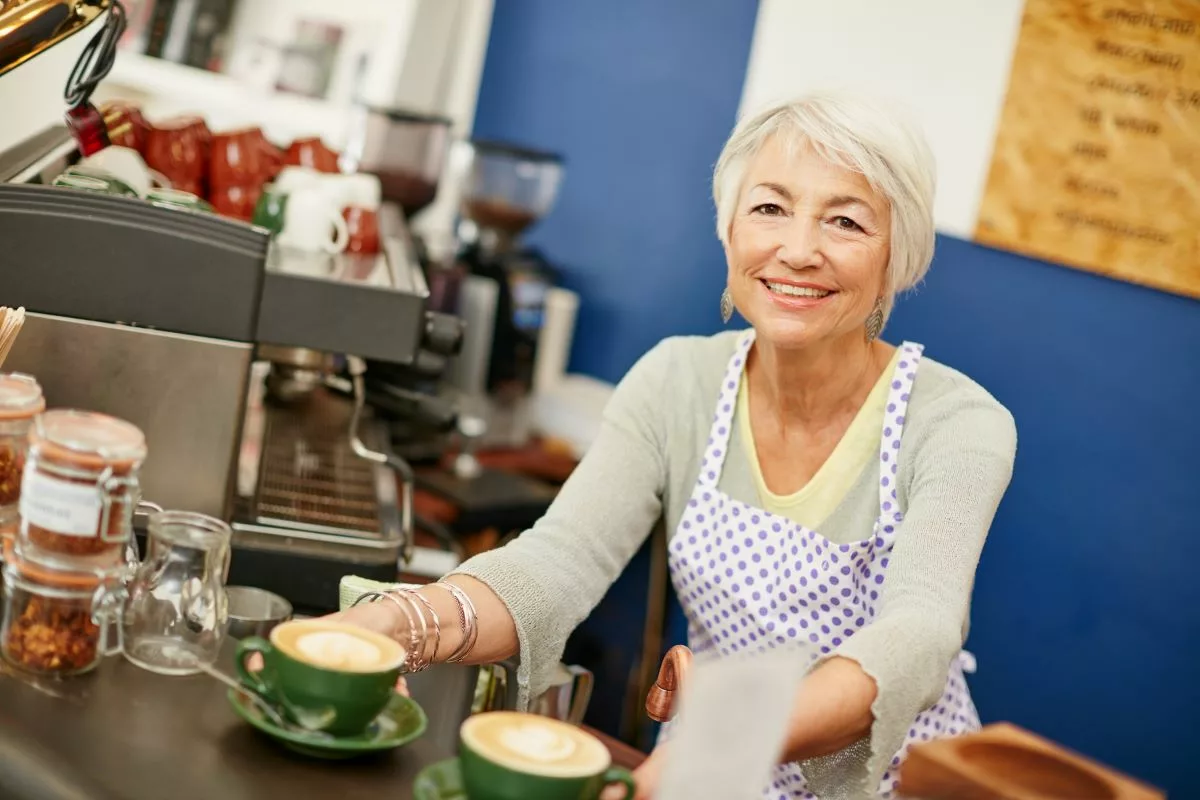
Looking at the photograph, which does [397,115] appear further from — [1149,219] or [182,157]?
[1149,219]

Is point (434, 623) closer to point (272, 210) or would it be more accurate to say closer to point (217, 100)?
point (272, 210)

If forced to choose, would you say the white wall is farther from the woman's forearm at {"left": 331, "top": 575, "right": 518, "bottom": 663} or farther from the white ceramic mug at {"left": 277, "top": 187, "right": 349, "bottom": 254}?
the woman's forearm at {"left": 331, "top": 575, "right": 518, "bottom": 663}

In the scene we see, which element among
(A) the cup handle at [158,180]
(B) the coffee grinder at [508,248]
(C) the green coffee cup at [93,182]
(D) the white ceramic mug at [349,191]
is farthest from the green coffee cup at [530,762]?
(B) the coffee grinder at [508,248]

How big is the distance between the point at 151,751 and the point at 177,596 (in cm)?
19

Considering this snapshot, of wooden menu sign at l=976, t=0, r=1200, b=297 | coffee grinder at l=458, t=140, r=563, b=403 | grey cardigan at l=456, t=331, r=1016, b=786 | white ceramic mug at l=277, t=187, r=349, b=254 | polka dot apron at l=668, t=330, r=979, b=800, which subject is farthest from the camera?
coffee grinder at l=458, t=140, r=563, b=403

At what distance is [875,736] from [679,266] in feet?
7.33

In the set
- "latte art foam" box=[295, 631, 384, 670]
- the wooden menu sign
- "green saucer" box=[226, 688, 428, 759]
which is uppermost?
the wooden menu sign

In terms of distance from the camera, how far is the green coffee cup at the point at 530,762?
0.94 m

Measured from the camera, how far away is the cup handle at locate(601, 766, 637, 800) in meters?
0.99

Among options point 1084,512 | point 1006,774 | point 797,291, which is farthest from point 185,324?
point 1084,512

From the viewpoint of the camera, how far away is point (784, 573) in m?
1.70

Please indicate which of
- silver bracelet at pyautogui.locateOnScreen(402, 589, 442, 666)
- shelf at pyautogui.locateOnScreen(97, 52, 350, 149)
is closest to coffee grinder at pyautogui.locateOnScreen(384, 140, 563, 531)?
shelf at pyautogui.locateOnScreen(97, 52, 350, 149)

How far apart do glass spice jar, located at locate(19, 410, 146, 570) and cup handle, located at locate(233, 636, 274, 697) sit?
14cm

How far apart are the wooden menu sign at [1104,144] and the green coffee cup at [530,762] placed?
1883mm
